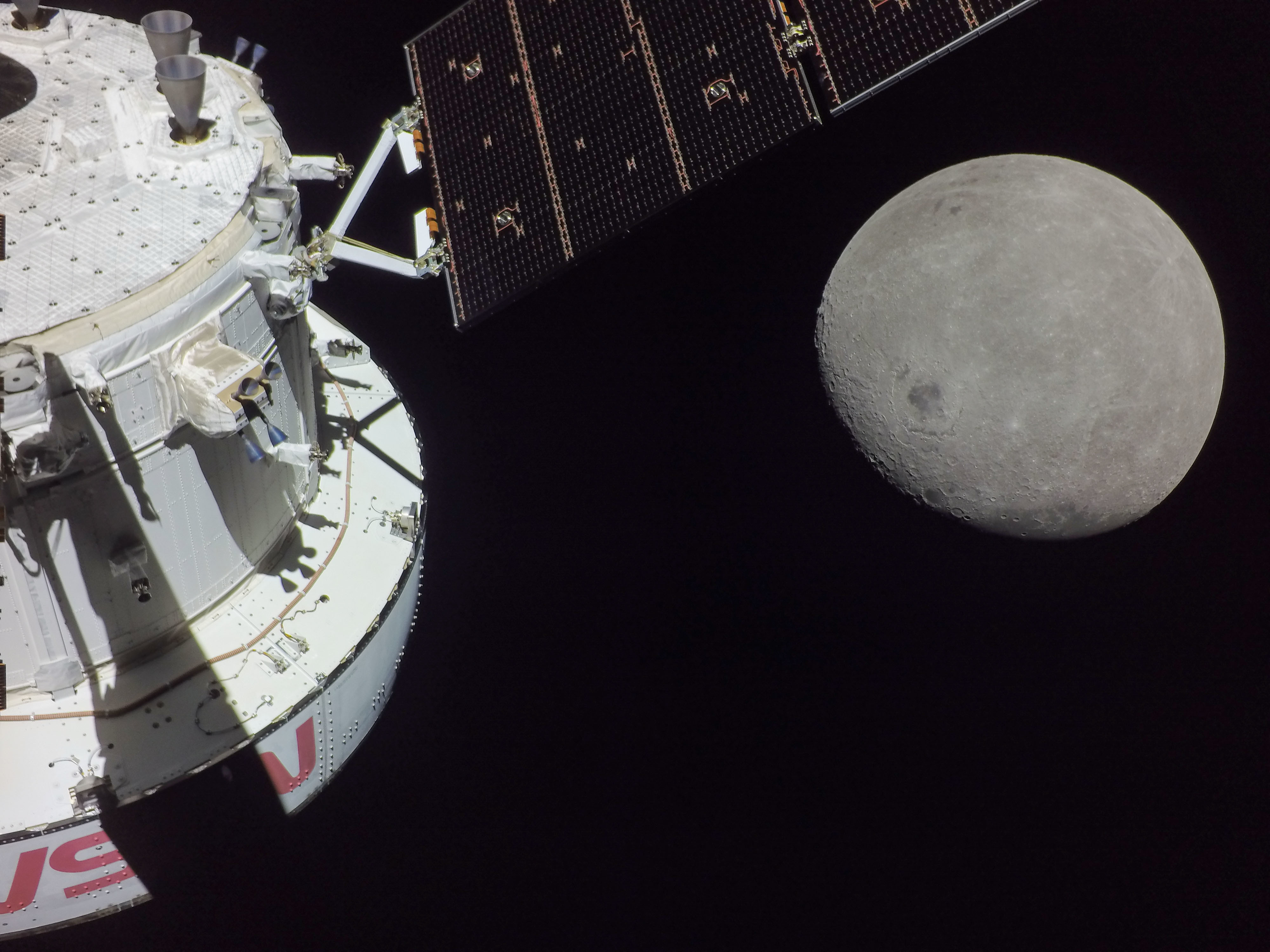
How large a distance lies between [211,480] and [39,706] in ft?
5.92

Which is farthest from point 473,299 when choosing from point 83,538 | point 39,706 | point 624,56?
point 39,706

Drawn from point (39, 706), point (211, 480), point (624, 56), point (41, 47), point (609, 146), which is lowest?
point (39, 706)

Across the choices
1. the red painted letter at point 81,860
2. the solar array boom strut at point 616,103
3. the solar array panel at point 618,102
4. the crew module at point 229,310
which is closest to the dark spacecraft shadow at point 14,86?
the crew module at point 229,310

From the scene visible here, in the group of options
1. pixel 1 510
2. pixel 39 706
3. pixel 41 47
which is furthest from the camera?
pixel 41 47

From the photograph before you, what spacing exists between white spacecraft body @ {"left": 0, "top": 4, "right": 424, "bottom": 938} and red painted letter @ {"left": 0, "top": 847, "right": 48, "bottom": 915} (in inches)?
0.5

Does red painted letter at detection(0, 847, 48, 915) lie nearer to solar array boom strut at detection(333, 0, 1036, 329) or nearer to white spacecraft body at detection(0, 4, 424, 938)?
white spacecraft body at detection(0, 4, 424, 938)

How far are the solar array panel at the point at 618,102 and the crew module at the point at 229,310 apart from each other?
0.07 ft

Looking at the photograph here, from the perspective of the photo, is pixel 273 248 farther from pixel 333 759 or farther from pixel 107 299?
pixel 333 759

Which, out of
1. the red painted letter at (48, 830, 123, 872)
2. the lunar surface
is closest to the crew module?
the red painted letter at (48, 830, 123, 872)

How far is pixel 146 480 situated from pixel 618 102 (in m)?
4.24

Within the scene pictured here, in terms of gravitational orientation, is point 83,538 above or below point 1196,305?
above

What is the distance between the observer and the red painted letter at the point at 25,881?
6793mm

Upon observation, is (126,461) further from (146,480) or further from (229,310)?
(229,310)

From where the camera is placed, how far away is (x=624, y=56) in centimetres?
839
